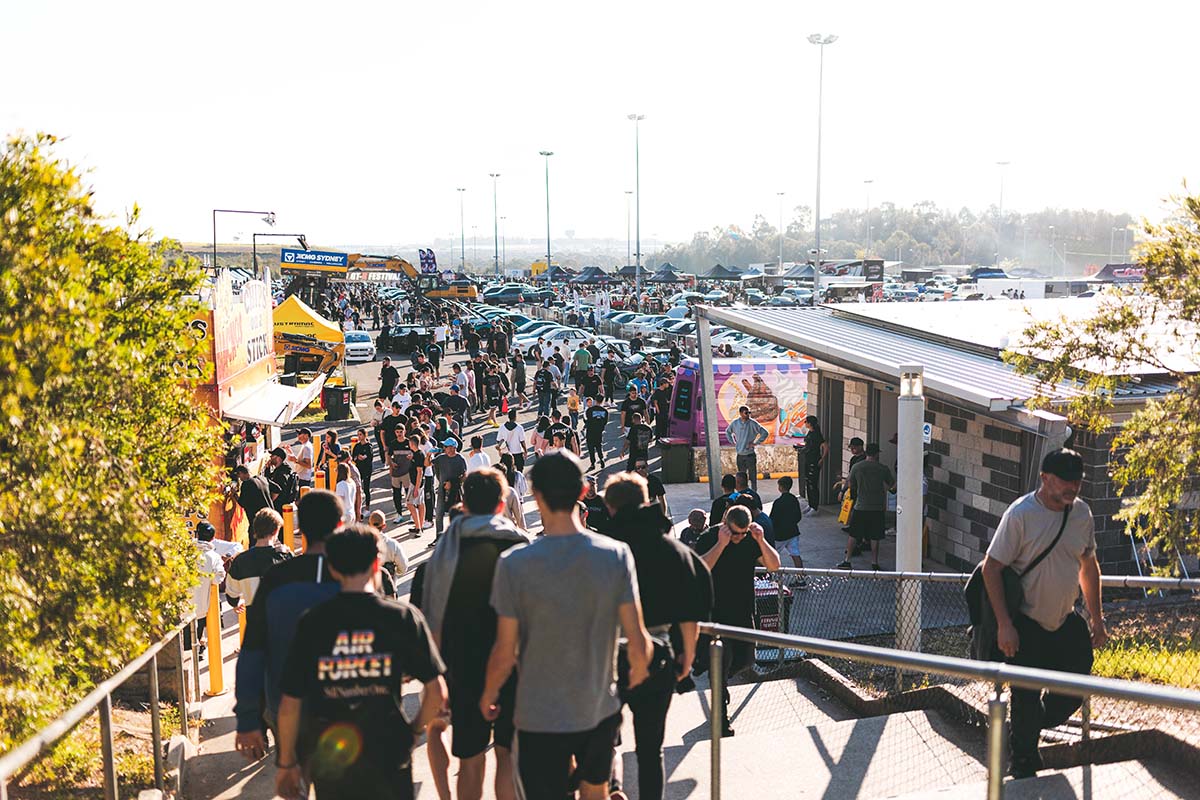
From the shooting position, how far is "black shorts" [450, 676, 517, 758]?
4.35m

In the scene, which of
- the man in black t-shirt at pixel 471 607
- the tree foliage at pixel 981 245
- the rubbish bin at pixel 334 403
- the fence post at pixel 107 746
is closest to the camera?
the man in black t-shirt at pixel 471 607

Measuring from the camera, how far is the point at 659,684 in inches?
177

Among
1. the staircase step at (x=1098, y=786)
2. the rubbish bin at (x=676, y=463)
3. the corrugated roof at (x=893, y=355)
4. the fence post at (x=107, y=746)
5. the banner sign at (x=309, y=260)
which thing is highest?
the banner sign at (x=309, y=260)

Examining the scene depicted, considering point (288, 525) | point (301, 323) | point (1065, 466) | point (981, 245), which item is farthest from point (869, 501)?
point (981, 245)

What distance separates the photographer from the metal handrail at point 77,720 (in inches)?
127

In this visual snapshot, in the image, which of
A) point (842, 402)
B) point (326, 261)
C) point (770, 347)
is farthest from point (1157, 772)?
point (326, 261)

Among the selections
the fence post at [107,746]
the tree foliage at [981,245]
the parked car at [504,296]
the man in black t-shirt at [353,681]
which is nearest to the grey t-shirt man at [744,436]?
the fence post at [107,746]

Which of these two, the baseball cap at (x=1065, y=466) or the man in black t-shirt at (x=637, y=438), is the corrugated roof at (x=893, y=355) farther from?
the baseball cap at (x=1065, y=466)

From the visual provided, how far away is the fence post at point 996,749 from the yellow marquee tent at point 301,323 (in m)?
27.6

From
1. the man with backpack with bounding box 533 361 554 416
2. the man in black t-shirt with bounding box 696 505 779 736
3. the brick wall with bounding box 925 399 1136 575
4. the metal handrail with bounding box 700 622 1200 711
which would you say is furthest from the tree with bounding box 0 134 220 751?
the man with backpack with bounding box 533 361 554 416

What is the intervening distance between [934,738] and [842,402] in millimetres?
12063

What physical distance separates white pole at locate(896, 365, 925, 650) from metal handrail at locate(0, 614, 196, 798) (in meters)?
6.03

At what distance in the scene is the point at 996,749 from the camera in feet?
12.0

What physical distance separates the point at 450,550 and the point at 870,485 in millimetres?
9819
